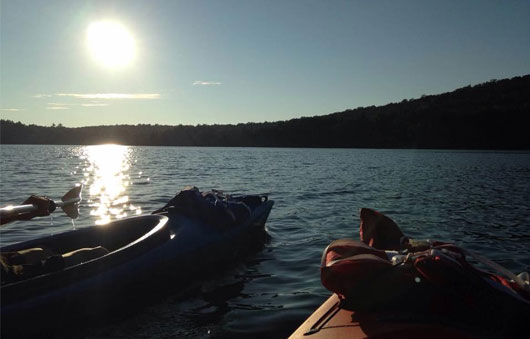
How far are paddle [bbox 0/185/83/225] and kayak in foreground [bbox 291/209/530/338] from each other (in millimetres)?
2895

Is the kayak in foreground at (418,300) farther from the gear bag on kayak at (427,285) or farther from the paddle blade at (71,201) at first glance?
the paddle blade at (71,201)

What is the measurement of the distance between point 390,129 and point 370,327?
89428 millimetres

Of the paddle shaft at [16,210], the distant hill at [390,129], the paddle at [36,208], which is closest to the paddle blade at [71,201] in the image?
the paddle at [36,208]

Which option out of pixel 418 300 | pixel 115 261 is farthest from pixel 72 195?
pixel 418 300

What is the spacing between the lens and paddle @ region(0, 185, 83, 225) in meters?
4.18

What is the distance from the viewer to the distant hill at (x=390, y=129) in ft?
247

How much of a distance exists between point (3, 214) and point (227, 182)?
55.3 feet

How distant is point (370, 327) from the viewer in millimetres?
3318

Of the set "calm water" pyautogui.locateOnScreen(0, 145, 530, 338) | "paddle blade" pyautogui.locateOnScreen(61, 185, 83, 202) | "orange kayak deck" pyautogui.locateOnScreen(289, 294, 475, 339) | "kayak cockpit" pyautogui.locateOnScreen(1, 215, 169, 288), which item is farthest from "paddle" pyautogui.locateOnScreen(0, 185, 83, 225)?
"orange kayak deck" pyautogui.locateOnScreen(289, 294, 475, 339)

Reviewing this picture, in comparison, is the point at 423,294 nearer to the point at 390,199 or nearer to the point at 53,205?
the point at 53,205

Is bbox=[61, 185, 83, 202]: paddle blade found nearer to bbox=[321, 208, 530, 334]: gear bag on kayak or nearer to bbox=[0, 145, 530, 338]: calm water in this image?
bbox=[0, 145, 530, 338]: calm water

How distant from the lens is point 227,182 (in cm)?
2092

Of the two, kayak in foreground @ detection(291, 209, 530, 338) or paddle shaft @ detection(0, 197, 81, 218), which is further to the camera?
paddle shaft @ detection(0, 197, 81, 218)

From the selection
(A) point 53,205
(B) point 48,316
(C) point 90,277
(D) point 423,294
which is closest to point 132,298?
(C) point 90,277
